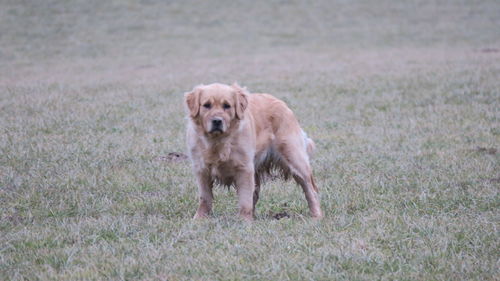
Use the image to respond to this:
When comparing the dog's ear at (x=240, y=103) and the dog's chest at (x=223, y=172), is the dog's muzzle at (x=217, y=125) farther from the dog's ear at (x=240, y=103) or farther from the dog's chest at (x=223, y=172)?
the dog's chest at (x=223, y=172)

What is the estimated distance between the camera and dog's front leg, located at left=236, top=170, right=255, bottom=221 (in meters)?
5.37

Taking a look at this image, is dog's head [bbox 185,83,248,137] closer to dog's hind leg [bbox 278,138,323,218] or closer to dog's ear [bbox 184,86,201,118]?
dog's ear [bbox 184,86,201,118]

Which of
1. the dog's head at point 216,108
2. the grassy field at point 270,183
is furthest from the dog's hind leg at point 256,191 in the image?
the dog's head at point 216,108

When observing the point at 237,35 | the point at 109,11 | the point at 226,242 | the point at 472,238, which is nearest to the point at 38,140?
the point at 226,242

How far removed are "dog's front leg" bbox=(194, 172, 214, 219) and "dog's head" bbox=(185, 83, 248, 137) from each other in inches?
16.6

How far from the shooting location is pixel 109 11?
1232 inches

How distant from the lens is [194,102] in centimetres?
534

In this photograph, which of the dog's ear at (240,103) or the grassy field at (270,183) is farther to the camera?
the dog's ear at (240,103)

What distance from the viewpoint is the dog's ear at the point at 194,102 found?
5.32 m

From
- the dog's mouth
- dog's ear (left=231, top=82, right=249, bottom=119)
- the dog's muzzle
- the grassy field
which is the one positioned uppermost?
dog's ear (left=231, top=82, right=249, bottom=119)

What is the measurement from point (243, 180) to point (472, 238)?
6.04 feet

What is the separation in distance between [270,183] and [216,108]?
171cm

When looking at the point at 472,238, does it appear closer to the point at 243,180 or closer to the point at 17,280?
the point at 243,180

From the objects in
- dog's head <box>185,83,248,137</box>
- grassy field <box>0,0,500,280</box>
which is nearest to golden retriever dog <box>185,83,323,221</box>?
dog's head <box>185,83,248,137</box>
